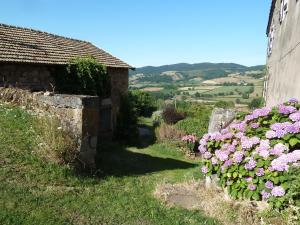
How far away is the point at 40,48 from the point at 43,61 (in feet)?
6.20

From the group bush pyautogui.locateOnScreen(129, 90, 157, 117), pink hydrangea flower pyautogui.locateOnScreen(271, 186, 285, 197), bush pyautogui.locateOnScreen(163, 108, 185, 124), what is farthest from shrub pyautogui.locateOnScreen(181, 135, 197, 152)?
bush pyautogui.locateOnScreen(129, 90, 157, 117)

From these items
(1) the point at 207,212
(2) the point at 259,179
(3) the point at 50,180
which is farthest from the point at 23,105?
(2) the point at 259,179

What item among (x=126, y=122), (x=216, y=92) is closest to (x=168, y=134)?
(x=126, y=122)

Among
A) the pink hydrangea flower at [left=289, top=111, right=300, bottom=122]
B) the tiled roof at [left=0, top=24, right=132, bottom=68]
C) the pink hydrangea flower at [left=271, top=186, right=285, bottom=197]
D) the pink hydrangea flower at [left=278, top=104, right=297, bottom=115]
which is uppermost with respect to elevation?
the tiled roof at [left=0, top=24, right=132, bottom=68]

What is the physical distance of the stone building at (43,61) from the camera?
42.6 ft

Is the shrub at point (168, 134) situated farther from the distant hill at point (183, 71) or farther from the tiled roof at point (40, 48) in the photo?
the distant hill at point (183, 71)

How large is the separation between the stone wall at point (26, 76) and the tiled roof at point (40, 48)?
278 millimetres

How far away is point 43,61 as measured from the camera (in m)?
14.1

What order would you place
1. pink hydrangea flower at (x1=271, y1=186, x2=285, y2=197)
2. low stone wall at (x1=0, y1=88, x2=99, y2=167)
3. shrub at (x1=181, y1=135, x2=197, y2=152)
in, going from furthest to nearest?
shrub at (x1=181, y1=135, x2=197, y2=152), low stone wall at (x1=0, y1=88, x2=99, y2=167), pink hydrangea flower at (x1=271, y1=186, x2=285, y2=197)

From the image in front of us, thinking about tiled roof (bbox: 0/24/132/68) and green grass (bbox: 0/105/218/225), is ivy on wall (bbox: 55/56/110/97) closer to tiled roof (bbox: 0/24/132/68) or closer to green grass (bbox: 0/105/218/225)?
tiled roof (bbox: 0/24/132/68)

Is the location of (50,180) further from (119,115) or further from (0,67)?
(119,115)

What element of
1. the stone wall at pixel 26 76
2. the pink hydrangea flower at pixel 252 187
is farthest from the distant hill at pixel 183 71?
the pink hydrangea flower at pixel 252 187

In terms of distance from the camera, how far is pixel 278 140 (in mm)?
5523

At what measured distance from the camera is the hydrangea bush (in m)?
5.02
